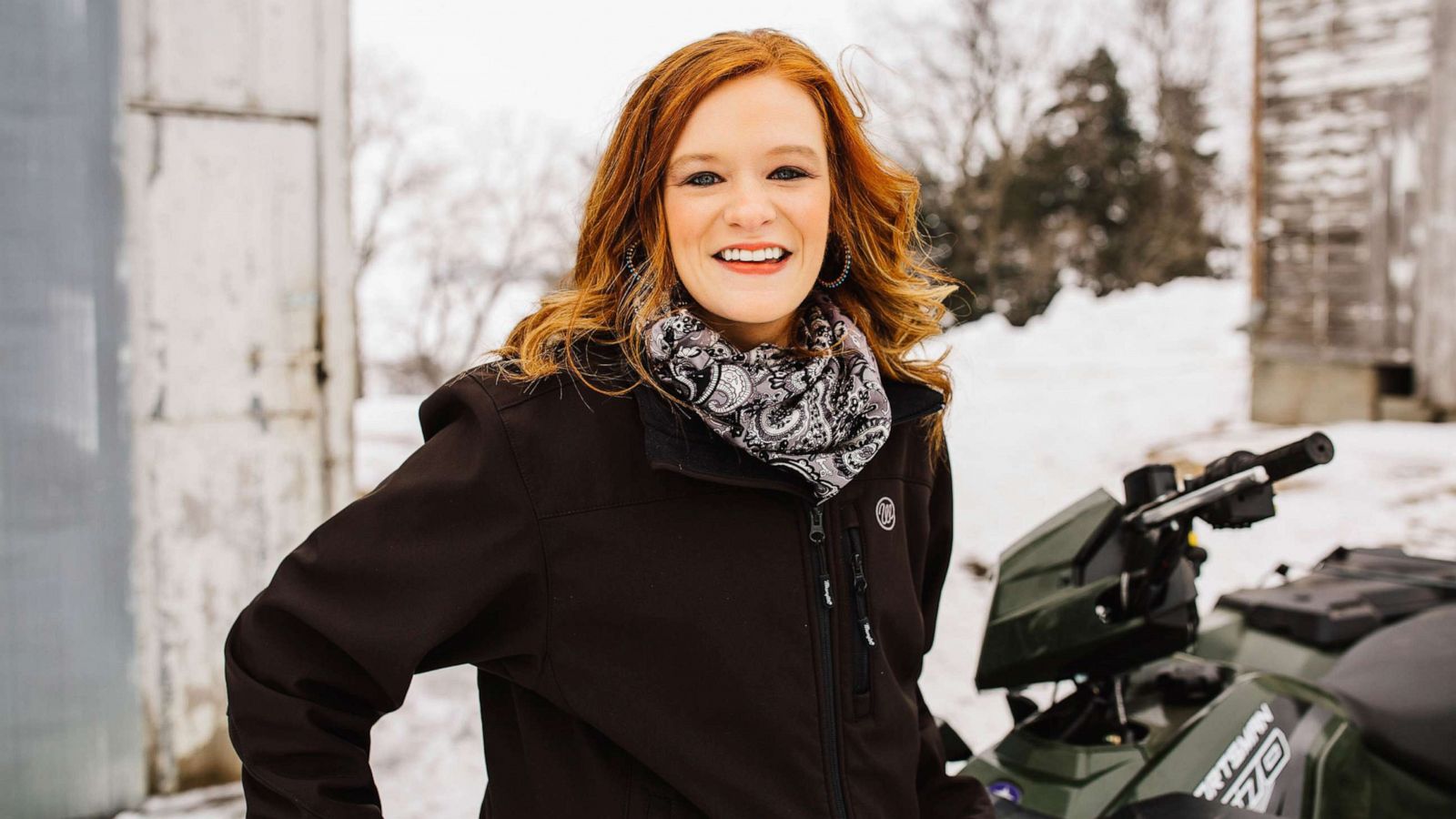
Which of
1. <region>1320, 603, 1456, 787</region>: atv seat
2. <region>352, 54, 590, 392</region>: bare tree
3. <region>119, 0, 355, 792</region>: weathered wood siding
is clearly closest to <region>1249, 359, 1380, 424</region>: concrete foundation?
<region>1320, 603, 1456, 787</region>: atv seat

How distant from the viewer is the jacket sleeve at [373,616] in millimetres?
1188

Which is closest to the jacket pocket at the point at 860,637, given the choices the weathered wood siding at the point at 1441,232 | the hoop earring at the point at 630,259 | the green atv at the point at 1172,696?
the hoop earring at the point at 630,259

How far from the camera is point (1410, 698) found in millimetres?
2127

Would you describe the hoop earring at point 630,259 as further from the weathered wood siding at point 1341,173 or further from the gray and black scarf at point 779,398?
the weathered wood siding at point 1341,173

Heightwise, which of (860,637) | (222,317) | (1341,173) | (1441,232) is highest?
(1341,173)

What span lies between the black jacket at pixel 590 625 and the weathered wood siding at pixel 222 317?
204 cm

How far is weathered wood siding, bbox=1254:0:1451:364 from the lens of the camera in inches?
360

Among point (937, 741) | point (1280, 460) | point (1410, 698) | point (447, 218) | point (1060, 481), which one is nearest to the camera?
point (937, 741)

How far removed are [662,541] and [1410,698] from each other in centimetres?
158

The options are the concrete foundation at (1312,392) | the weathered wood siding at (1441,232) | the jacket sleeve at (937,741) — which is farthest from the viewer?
the concrete foundation at (1312,392)

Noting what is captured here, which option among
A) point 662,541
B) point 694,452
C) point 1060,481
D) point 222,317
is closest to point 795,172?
point 694,452

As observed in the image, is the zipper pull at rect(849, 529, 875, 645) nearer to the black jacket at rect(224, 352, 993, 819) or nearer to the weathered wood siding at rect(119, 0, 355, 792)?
the black jacket at rect(224, 352, 993, 819)

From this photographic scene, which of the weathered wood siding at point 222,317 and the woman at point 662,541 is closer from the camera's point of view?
the woman at point 662,541

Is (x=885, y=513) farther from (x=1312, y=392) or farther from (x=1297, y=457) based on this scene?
(x=1312, y=392)
